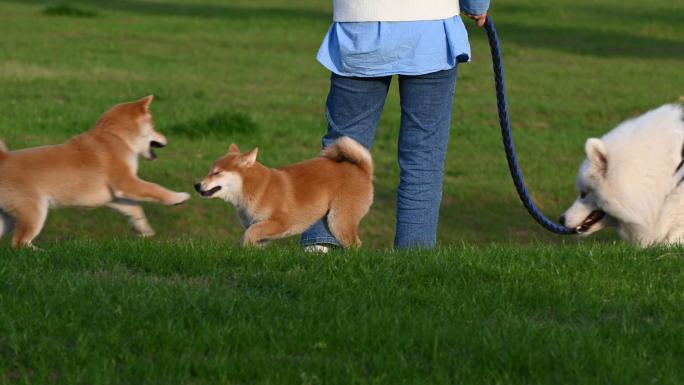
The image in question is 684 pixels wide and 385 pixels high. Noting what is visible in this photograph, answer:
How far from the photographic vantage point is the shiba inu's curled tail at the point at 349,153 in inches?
279

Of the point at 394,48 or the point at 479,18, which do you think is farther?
the point at 479,18

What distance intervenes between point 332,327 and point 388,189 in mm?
7336

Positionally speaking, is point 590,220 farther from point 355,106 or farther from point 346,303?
point 346,303

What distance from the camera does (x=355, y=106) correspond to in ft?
23.0

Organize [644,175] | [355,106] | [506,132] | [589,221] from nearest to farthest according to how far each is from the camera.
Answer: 1. [355,106]
2. [644,175]
3. [506,132]
4. [589,221]

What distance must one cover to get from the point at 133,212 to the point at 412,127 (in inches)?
77.5

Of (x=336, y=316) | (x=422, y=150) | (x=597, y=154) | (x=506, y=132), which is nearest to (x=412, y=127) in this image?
(x=422, y=150)

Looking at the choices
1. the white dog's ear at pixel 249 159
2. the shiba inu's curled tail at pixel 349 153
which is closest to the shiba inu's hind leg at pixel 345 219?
the shiba inu's curled tail at pixel 349 153

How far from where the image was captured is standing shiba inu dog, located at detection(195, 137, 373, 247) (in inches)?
285

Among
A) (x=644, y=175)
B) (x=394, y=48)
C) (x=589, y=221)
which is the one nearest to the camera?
(x=394, y=48)

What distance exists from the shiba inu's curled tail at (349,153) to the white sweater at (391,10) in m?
0.73

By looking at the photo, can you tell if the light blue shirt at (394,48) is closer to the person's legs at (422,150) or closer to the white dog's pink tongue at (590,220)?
the person's legs at (422,150)

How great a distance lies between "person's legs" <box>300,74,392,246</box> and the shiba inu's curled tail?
0.14ft

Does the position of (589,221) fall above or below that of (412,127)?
below
